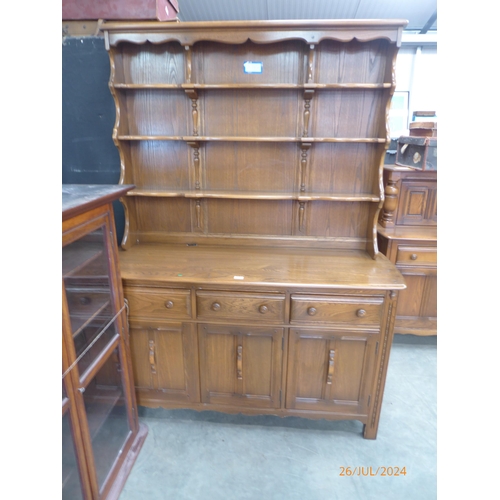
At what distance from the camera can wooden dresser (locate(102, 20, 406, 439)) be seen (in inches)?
66.8

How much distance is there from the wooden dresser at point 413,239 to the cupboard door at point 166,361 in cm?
164

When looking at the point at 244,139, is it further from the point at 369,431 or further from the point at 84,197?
the point at 369,431

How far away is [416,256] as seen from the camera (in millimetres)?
2547

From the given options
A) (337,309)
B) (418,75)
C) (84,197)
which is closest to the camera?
(84,197)

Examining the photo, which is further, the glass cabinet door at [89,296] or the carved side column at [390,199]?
the carved side column at [390,199]

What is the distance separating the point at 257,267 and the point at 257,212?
0.44 meters

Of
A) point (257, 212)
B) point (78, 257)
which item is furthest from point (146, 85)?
point (78, 257)

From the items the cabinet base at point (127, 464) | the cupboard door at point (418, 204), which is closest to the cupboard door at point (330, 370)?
the cabinet base at point (127, 464)

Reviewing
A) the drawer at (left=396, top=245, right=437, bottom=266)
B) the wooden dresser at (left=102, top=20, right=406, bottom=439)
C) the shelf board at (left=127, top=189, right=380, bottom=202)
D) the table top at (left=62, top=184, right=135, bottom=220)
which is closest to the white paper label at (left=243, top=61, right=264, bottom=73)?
the wooden dresser at (left=102, top=20, right=406, bottom=439)

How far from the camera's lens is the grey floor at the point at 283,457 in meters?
1.61

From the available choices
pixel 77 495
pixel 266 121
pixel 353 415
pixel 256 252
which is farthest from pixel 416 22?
pixel 77 495

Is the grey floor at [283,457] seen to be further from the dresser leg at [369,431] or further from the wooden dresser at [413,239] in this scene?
the wooden dresser at [413,239]

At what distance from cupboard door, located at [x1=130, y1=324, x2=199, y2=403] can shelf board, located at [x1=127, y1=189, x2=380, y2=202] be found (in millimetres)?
755

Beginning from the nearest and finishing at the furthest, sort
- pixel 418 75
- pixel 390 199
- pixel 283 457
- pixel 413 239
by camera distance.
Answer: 1. pixel 283 457
2. pixel 413 239
3. pixel 390 199
4. pixel 418 75
